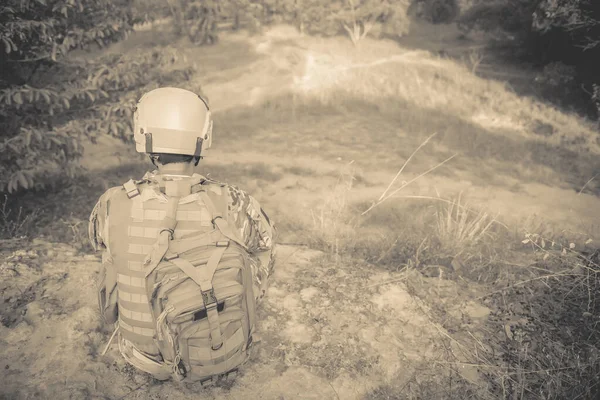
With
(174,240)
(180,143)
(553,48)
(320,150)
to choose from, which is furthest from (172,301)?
(553,48)

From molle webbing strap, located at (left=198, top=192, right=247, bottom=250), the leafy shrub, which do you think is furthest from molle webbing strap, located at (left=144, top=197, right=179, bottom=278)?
the leafy shrub

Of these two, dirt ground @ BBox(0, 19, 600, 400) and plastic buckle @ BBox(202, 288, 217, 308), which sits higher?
plastic buckle @ BBox(202, 288, 217, 308)

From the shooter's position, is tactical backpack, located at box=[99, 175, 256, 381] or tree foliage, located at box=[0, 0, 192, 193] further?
tree foliage, located at box=[0, 0, 192, 193]

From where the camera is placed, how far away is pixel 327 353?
2652 millimetres

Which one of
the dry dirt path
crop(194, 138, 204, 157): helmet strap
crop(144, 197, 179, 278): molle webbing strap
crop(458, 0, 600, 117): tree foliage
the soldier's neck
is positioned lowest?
the dry dirt path

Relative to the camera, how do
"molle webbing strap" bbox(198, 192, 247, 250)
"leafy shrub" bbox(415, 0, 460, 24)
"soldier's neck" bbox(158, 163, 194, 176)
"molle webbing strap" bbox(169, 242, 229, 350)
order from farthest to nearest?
"leafy shrub" bbox(415, 0, 460, 24)
"soldier's neck" bbox(158, 163, 194, 176)
"molle webbing strap" bbox(198, 192, 247, 250)
"molle webbing strap" bbox(169, 242, 229, 350)

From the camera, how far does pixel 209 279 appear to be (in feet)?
6.08

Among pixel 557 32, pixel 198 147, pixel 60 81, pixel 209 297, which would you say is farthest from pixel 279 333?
pixel 557 32

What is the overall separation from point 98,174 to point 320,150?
4464 millimetres

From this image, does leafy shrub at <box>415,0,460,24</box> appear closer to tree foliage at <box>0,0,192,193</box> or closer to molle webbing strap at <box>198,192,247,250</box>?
tree foliage at <box>0,0,192,193</box>

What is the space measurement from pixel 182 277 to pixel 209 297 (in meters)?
0.16

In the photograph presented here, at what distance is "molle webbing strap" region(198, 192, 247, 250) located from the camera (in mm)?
1981

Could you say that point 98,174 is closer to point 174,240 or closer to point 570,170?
point 174,240

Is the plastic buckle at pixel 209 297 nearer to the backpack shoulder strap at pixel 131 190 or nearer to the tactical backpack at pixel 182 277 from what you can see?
the tactical backpack at pixel 182 277
